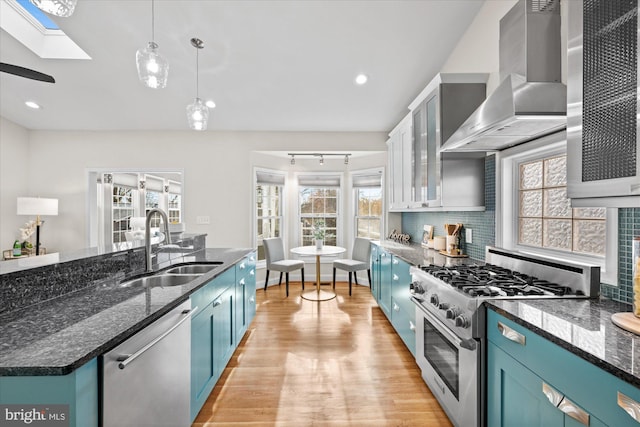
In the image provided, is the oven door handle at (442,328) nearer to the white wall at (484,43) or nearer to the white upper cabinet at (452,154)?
the white upper cabinet at (452,154)

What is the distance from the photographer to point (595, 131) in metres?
1.05

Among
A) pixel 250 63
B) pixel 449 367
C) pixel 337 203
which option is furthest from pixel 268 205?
pixel 449 367

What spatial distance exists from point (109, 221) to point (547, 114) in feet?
20.1

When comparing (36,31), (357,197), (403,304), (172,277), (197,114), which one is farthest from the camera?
(357,197)

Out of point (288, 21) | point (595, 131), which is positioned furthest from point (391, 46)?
point (595, 131)

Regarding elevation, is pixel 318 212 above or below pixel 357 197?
below

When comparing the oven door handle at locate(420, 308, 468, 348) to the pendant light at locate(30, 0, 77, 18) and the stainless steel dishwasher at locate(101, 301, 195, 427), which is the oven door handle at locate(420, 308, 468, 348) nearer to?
the stainless steel dishwasher at locate(101, 301, 195, 427)

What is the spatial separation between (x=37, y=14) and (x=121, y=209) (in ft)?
10.2

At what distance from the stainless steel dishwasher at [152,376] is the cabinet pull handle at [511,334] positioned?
1.45 m

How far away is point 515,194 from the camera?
218cm

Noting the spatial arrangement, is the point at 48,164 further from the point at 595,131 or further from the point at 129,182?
the point at 595,131

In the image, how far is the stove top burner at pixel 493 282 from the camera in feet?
4.70

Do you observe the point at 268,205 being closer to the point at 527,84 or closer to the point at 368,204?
the point at 368,204

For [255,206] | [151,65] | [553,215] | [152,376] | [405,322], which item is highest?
[151,65]
